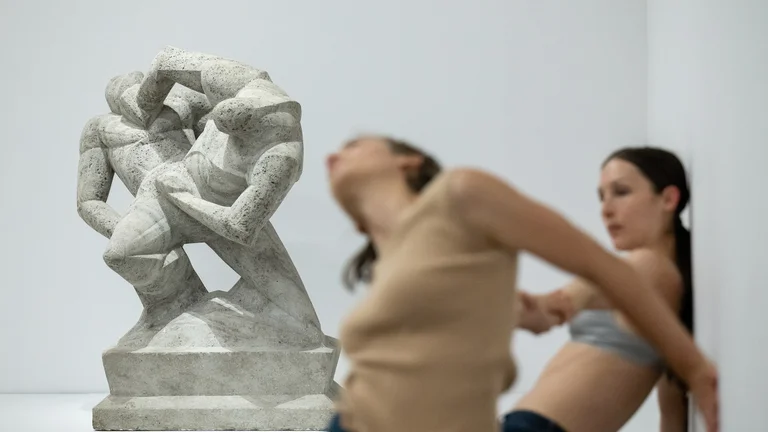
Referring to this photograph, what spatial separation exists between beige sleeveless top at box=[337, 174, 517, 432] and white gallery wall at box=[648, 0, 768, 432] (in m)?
0.47

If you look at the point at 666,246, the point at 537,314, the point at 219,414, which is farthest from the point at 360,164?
the point at 219,414

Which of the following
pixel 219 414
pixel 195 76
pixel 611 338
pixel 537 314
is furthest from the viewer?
pixel 195 76

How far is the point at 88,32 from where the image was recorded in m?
5.14

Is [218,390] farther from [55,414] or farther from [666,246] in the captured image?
[666,246]

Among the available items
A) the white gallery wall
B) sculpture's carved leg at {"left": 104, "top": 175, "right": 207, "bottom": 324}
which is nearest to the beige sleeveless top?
the white gallery wall

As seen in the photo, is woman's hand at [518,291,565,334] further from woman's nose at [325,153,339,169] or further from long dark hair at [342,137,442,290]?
woman's nose at [325,153,339,169]

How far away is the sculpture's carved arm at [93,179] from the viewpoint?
4.18 meters

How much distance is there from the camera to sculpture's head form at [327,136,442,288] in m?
1.42

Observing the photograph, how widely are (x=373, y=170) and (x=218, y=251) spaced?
2820mm

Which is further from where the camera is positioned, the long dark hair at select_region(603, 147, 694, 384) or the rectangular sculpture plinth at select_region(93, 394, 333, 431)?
the rectangular sculpture plinth at select_region(93, 394, 333, 431)

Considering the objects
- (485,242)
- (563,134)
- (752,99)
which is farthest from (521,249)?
(563,134)

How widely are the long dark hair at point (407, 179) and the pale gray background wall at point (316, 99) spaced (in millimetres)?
3311

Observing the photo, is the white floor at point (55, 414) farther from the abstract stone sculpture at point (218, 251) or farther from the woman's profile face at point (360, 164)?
the woman's profile face at point (360, 164)

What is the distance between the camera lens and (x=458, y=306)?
1301 mm
